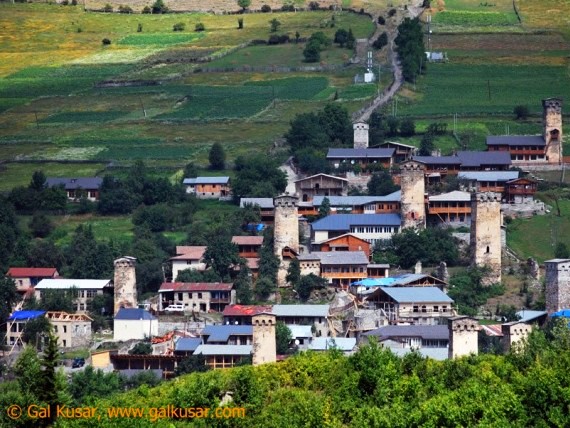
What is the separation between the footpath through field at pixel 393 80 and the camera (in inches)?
5020

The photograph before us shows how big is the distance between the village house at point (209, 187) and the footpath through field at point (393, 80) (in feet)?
44.4

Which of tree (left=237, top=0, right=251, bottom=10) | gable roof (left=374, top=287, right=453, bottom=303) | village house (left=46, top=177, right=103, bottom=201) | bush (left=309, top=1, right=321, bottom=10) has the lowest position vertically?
gable roof (left=374, top=287, right=453, bottom=303)

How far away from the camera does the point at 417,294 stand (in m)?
95.4

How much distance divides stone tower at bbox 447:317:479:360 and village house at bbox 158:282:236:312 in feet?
45.1

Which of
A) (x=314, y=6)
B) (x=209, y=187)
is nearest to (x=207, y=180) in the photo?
(x=209, y=187)

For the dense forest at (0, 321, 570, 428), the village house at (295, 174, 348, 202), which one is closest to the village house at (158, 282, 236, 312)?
the dense forest at (0, 321, 570, 428)

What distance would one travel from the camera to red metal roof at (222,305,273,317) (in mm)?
93812

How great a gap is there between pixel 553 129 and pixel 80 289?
2985 cm

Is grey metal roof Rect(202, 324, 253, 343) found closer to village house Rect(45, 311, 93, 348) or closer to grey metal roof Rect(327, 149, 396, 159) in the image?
village house Rect(45, 311, 93, 348)

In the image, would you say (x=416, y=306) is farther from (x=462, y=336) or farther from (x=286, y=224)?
(x=286, y=224)

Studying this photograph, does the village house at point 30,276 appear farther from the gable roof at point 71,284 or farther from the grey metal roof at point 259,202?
the grey metal roof at point 259,202

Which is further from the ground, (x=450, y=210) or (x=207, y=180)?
(x=450, y=210)

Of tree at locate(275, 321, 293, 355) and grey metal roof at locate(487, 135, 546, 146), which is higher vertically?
grey metal roof at locate(487, 135, 546, 146)

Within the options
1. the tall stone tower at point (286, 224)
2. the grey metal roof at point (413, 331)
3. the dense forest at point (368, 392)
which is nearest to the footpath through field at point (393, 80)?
the tall stone tower at point (286, 224)
